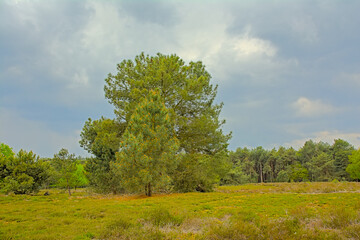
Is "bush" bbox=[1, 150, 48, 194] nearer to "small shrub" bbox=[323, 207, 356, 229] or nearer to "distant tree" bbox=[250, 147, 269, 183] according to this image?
"small shrub" bbox=[323, 207, 356, 229]

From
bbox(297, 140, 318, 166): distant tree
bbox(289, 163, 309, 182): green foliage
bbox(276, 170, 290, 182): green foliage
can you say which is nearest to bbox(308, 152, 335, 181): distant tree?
bbox(289, 163, 309, 182): green foliage

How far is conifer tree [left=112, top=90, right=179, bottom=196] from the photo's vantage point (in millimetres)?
15719

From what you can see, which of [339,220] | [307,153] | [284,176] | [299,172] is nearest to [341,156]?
[307,153]

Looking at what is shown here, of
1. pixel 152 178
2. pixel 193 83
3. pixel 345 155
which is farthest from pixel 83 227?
pixel 345 155

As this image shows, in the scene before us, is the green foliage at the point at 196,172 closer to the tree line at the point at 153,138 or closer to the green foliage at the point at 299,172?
the tree line at the point at 153,138

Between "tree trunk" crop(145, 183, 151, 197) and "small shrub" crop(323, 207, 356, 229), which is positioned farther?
"tree trunk" crop(145, 183, 151, 197)

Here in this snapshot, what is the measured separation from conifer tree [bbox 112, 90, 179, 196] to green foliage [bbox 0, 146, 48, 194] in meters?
15.3

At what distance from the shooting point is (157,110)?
17.3 m

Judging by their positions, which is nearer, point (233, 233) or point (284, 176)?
point (233, 233)

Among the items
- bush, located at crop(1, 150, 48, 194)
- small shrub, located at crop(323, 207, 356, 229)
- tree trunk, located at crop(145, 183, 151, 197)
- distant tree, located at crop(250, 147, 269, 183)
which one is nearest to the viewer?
small shrub, located at crop(323, 207, 356, 229)

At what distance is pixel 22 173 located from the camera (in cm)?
2427

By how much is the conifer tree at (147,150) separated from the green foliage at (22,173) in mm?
15331

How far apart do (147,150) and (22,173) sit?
18.7m

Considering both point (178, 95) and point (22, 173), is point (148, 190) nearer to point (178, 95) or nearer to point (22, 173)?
point (178, 95)
